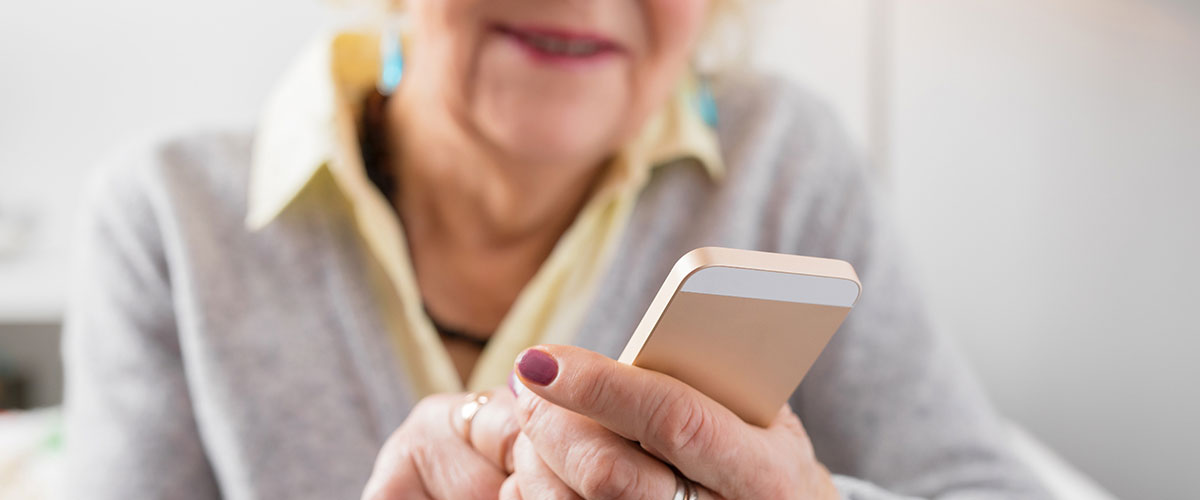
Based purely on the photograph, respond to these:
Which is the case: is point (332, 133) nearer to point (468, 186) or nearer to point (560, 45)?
point (468, 186)

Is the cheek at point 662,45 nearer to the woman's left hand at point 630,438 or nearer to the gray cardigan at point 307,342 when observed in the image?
the gray cardigan at point 307,342

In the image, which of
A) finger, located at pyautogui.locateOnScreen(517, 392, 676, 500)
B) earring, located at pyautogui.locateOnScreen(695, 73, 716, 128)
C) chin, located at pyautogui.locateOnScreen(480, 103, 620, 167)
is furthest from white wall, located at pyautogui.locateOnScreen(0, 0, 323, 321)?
finger, located at pyautogui.locateOnScreen(517, 392, 676, 500)

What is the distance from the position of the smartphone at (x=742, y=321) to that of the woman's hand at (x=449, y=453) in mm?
106

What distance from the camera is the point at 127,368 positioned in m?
0.72

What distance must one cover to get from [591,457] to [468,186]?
17.4 inches

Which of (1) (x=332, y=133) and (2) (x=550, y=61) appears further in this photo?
(1) (x=332, y=133)

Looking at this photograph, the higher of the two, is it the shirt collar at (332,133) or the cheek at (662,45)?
the cheek at (662,45)

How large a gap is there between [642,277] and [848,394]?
0.19 m

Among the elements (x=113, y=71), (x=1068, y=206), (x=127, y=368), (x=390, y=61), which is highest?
(x=1068, y=206)

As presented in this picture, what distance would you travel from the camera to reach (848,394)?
73 centimetres

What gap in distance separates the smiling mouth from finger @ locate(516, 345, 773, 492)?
1.10 feet

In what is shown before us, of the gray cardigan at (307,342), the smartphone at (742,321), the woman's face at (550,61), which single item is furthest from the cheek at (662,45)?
the smartphone at (742,321)

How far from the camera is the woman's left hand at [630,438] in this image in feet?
1.09

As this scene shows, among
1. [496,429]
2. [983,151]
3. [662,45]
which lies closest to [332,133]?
[662,45]
